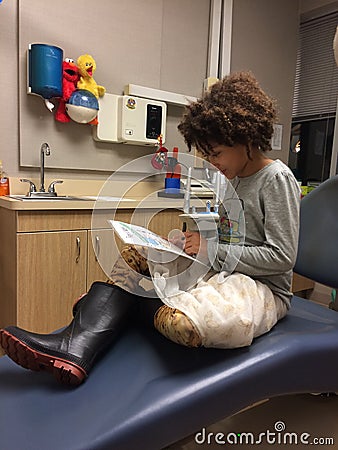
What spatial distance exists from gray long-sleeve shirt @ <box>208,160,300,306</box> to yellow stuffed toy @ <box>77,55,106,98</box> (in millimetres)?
1284

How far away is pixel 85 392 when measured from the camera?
0.77m

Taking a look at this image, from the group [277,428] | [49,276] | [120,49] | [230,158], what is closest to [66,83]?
[120,49]

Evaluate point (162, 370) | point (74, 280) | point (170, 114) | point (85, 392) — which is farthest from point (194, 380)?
point (170, 114)

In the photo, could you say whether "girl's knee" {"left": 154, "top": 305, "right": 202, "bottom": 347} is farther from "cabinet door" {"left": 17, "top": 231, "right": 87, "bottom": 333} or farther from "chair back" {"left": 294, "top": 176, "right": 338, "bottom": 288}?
"cabinet door" {"left": 17, "top": 231, "right": 87, "bottom": 333}

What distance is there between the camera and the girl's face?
40.1 inches

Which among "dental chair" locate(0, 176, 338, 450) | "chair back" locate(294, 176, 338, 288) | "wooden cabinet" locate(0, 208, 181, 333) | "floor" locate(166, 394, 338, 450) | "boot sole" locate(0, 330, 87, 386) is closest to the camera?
"dental chair" locate(0, 176, 338, 450)

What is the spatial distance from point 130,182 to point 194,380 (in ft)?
1.94

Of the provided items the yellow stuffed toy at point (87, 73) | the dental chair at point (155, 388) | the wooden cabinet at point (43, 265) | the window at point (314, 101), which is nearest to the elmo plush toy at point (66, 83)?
the yellow stuffed toy at point (87, 73)

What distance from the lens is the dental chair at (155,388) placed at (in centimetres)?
68

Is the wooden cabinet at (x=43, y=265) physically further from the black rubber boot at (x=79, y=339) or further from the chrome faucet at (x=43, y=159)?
the black rubber boot at (x=79, y=339)

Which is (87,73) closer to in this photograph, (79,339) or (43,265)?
(43,265)

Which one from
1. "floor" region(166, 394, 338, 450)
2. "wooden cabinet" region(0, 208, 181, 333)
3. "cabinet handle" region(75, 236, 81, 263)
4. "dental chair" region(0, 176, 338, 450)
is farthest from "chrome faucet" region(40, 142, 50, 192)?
"floor" region(166, 394, 338, 450)

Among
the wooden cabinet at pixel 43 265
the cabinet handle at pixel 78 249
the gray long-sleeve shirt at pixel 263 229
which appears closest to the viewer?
the gray long-sleeve shirt at pixel 263 229

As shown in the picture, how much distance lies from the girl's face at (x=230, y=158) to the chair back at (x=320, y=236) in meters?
0.39
